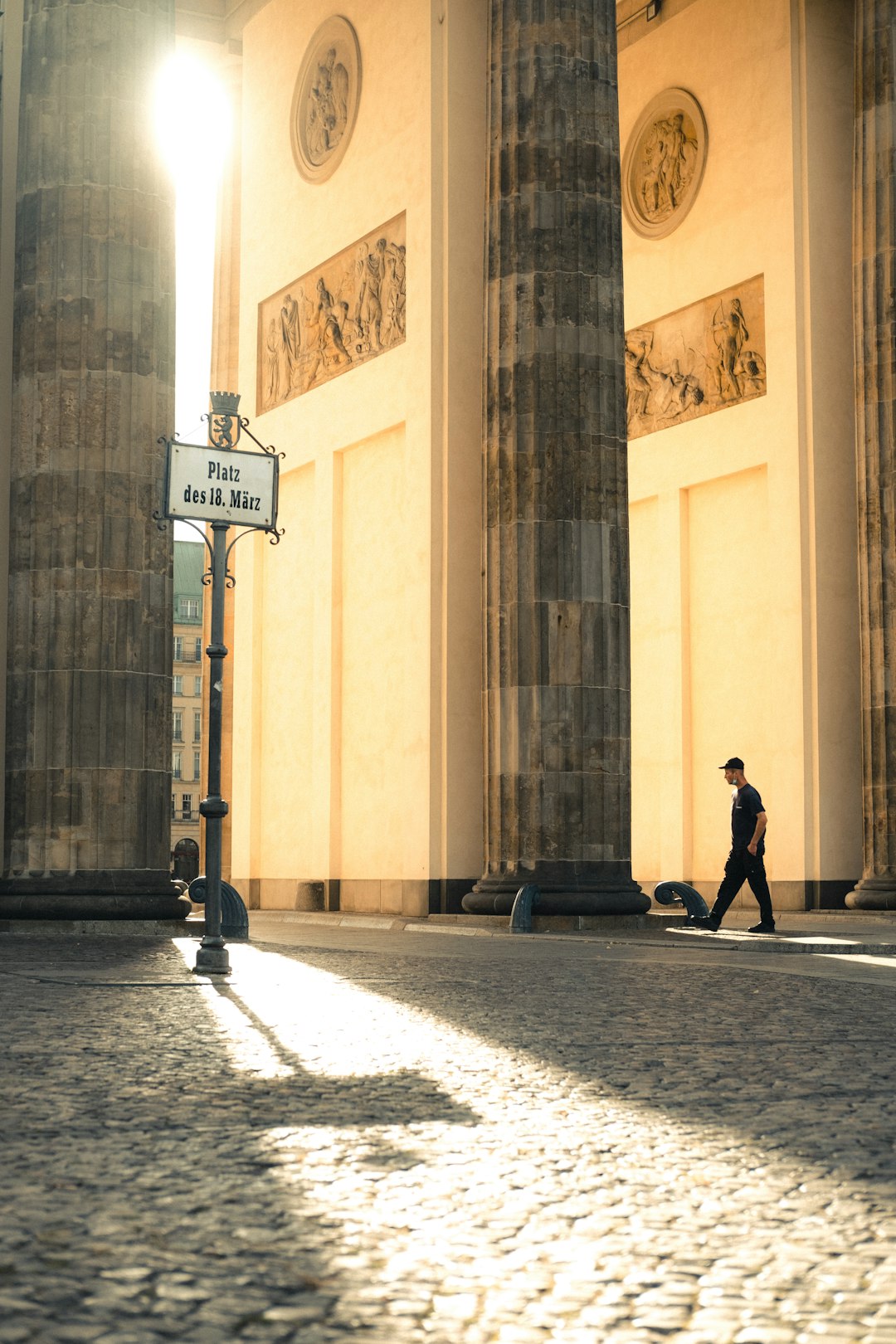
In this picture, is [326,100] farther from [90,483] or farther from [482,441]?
[90,483]

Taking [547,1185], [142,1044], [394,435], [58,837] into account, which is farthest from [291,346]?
[547,1185]

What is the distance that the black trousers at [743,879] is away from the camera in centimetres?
1712

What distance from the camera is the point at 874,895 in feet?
75.0

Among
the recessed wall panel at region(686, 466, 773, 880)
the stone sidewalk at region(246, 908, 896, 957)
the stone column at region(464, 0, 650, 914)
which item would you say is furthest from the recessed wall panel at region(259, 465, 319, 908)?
the stone column at region(464, 0, 650, 914)

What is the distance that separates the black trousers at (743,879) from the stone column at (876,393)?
638 centimetres

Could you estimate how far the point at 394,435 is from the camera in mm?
24844

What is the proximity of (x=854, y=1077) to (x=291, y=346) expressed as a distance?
23012 millimetres

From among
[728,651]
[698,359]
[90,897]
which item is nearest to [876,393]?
[698,359]

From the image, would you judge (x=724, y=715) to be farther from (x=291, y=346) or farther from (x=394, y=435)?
(x=291, y=346)

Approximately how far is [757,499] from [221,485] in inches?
654

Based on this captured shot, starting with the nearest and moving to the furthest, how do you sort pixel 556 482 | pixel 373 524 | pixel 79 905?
1. pixel 79 905
2. pixel 556 482
3. pixel 373 524

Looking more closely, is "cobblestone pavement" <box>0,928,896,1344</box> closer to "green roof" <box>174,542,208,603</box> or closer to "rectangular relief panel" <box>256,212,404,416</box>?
"rectangular relief panel" <box>256,212,404,416</box>

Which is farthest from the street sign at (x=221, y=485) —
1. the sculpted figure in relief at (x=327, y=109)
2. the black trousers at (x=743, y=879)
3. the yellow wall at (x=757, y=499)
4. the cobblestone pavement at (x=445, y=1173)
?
the sculpted figure in relief at (x=327, y=109)

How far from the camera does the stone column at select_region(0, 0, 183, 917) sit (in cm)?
1456
